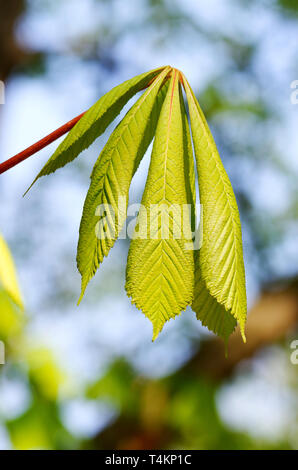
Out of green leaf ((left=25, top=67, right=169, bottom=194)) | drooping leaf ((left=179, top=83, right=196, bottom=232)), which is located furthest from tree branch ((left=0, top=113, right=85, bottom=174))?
drooping leaf ((left=179, top=83, right=196, bottom=232))

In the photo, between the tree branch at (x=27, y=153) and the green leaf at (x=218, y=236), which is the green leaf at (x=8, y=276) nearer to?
the tree branch at (x=27, y=153)

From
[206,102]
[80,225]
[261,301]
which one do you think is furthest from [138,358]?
[80,225]

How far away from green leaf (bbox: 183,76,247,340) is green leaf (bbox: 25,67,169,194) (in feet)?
0.28

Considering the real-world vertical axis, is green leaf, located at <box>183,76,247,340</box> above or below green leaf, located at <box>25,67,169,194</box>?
below

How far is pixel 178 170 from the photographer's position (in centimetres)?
47

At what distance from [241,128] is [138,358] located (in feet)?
6.24

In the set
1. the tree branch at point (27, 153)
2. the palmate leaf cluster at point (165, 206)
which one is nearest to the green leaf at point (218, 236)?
the palmate leaf cluster at point (165, 206)

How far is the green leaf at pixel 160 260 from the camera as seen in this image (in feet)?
1.45

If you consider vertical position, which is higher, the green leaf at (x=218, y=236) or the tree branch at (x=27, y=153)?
the tree branch at (x=27, y=153)

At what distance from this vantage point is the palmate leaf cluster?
1.45 ft

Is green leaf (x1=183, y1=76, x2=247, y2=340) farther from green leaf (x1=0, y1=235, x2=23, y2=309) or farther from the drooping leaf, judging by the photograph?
green leaf (x1=0, y1=235, x2=23, y2=309)

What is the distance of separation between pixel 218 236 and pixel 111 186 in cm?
12

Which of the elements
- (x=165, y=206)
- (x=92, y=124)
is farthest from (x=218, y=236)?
(x=92, y=124)

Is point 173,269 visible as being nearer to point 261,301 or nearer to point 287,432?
point 261,301
